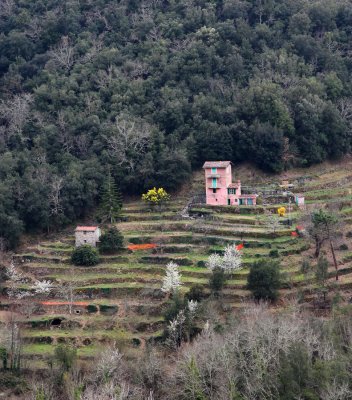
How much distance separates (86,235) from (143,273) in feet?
17.6

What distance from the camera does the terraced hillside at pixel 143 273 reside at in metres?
39.4

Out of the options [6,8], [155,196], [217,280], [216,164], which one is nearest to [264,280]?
[217,280]

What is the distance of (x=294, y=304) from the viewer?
38.8 metres

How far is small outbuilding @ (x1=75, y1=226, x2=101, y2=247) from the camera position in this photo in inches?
1823

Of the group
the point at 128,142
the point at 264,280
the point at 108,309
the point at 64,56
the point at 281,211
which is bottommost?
the point at 108,309

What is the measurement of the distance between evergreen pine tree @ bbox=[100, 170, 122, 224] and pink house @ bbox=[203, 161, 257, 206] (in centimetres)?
652

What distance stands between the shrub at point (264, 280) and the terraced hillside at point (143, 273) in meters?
0.95

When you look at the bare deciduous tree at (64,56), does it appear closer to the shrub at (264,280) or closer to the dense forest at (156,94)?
the dense forest at (156,94)

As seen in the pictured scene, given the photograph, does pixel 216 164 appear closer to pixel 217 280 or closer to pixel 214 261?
pixel 214 261

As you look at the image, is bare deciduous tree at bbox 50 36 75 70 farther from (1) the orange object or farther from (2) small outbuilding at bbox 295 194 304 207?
(2) small outbuilding at bbox 295 194 304 207

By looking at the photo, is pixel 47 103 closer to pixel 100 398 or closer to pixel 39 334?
pixel 39 334

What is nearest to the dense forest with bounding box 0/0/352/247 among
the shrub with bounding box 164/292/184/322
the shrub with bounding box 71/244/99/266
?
the shrub with bounding box 71/244/99/266

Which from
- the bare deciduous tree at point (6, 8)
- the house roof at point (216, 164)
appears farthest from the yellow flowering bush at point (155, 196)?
the bare deciduous tree at point (6, 8)

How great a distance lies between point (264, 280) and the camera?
38.8 m
